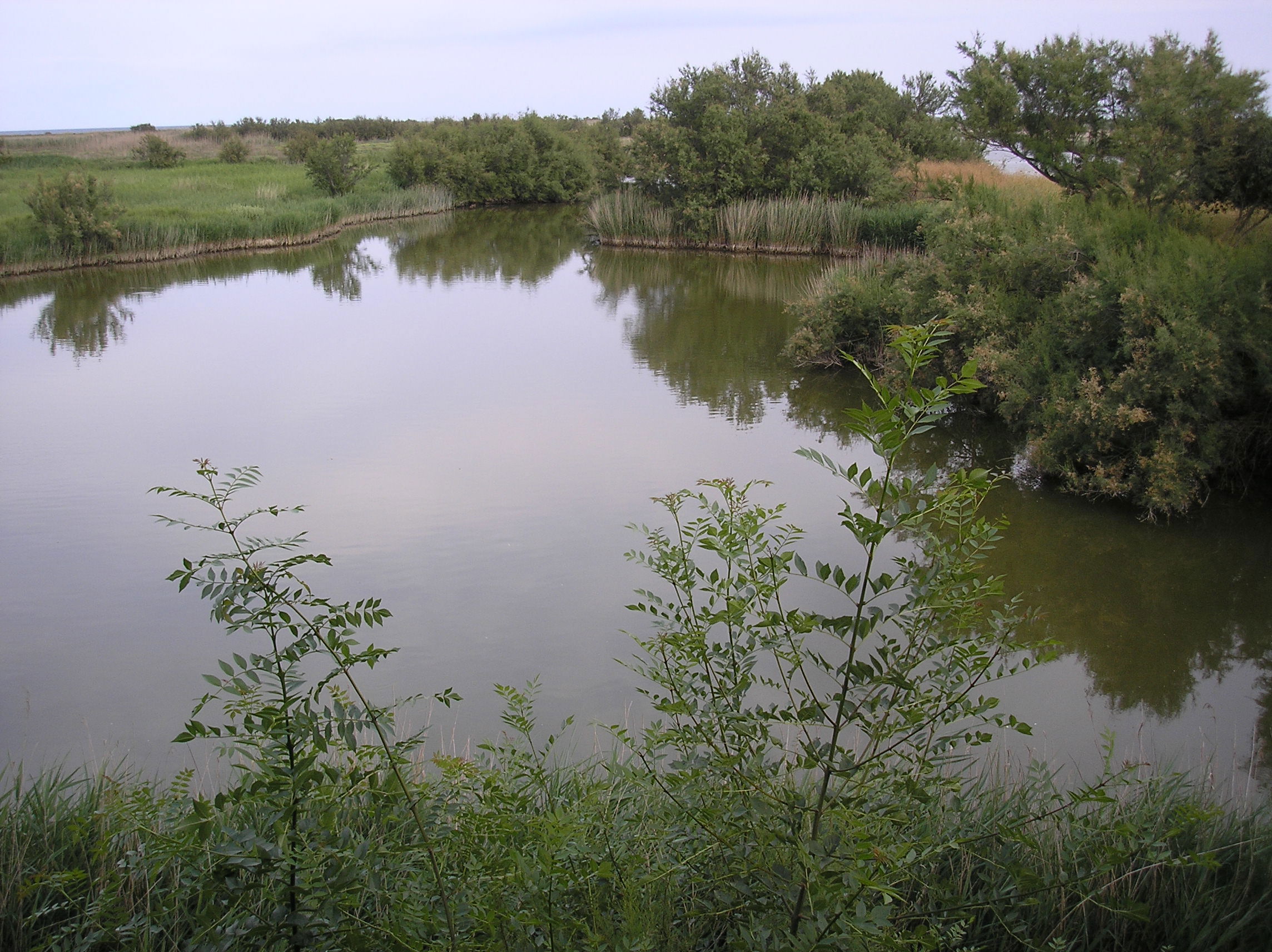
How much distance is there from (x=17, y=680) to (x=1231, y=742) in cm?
561

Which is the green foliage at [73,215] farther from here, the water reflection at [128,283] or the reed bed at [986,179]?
the reed bed at [986,179]

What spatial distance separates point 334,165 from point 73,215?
37.8ft

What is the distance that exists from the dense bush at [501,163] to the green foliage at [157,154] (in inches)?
391

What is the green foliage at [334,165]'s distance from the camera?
27.8 meters

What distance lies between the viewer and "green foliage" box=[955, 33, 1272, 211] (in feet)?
27.0

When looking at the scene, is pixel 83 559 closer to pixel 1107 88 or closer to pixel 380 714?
pixel 380 714

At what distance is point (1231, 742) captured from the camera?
3.98m

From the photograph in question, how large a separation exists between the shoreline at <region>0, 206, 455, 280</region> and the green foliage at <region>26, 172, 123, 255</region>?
248 mm

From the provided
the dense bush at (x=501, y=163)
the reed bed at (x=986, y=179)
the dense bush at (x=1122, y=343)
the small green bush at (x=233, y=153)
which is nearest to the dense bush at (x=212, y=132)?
the small green bush at (x=233, y=153)

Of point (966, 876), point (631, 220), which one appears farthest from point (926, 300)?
point (631, 220)

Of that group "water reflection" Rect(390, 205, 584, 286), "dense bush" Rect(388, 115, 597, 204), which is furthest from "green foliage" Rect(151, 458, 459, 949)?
"dense bush" Rect(388, 115, 597, 204)

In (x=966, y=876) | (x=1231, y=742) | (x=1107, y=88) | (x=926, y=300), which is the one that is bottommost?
(x=1231, y=742)

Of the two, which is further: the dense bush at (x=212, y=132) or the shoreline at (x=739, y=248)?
the dense bush at (x=212, y=132)

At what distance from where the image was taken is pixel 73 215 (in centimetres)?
1748
